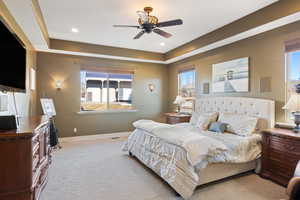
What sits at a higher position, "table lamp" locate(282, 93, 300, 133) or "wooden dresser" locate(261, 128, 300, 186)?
"table lamp" locate(282, 93, 300, 133)

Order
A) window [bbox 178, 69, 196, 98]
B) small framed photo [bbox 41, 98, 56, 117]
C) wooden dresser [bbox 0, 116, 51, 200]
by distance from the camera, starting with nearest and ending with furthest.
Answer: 1. wooden dresser [bbox 0, 116, 51, 200]
2. small framed photo [bbox 41, 98, 56, 117]
3. window [bbox 178, 69, 196, 98]

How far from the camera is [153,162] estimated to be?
2.97 metres

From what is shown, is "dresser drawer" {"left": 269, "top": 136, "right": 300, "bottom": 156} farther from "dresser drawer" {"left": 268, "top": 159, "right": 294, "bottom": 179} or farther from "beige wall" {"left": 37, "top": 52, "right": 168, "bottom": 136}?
"beige wall" {"left": 37, "top": 52, "right": 168, "bottom": 136}

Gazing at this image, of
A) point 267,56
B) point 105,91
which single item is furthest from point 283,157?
point 105,91

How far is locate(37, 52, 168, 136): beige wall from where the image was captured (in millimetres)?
5109

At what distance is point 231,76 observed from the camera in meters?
4.20

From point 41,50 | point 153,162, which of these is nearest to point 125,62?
point 41,50

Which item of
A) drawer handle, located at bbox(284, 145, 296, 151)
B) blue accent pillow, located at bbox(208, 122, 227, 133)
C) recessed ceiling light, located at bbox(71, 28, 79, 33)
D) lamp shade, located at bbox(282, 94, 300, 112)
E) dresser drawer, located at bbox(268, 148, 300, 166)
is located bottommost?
dresser drawer, located at bbox(268, 148, 300, 166)

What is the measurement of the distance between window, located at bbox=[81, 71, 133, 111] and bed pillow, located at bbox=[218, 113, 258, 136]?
3.72 meters

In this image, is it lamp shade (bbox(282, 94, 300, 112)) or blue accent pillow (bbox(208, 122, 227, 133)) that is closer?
lamp shade (bbox(282, 94, 300, 112))

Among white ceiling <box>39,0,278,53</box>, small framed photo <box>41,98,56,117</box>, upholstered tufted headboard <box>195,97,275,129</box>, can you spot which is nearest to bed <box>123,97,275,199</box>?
upholstered tufted headboard <box>195,97,275,129</box>

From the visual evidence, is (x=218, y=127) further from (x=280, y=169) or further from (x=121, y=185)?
(x=121, y=185)

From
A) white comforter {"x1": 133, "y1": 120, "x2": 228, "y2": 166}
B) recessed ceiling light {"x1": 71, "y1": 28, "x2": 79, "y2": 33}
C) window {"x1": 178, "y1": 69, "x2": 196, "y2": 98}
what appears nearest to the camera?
white comforter {"x1": 133, "y1": 120, "x2": 228, "y2": 166}

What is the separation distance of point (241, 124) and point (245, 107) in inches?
22.4
